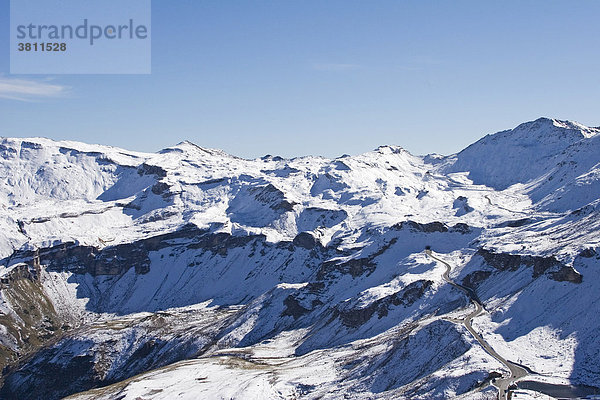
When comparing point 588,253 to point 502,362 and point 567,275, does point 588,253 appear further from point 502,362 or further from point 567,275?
point 502,362

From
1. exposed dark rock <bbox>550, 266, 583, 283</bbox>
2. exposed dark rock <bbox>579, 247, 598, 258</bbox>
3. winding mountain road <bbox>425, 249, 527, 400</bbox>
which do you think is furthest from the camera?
exposed dark rock <bbox>579, 247, 598, 258</bbox>

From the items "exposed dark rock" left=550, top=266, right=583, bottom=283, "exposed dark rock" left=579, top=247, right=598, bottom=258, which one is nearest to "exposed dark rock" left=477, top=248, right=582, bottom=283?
"exposed dark rock" left=550, top=266, right=583, bottom=283

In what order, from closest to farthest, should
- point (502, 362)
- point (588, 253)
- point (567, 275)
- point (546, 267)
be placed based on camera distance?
point (502, 362) → point (567, 275) → point (588, 253) → point (546, 267)

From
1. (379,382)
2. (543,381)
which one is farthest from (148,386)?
(543,381)

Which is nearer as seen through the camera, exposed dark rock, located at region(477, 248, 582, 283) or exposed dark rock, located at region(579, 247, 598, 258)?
exposed dark rock, located at region(477, 248, 582, 283)

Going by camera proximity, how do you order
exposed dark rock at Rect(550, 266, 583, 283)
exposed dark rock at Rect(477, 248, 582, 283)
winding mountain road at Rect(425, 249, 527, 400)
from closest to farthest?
winding mountain road at Rect(425, 249, 527, 400), exposed dark rock at Rect(550, 266, 583, 283), exposed dark rock at Rect(477, 248, 582, 283)

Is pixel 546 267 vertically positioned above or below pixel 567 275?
above

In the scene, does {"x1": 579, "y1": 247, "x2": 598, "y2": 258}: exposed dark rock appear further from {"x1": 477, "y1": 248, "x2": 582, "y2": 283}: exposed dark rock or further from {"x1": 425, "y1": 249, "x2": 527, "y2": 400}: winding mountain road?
{"x1": 425, "y1": 249, "x2": 527, "y2": 400}: winding mountain road

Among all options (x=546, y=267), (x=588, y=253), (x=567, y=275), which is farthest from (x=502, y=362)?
(x=546, y=267)

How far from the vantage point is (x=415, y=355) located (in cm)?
15138

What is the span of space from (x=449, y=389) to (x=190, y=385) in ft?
241

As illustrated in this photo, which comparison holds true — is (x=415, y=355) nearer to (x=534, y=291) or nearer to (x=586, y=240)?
(x=534, y=291)

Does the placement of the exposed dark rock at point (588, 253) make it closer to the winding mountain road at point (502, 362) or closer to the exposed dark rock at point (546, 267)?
the exposed dark rock at point (546, 267)

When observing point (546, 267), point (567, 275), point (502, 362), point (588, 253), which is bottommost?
point (502, 362)
